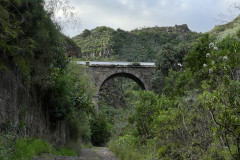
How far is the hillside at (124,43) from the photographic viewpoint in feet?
176

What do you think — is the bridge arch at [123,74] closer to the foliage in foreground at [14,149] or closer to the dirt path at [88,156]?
the dirt path at [88,156]

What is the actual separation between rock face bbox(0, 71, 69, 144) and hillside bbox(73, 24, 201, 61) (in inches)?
1714

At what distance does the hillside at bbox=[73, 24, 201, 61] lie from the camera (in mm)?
53625

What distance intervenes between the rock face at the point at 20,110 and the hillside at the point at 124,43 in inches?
1714

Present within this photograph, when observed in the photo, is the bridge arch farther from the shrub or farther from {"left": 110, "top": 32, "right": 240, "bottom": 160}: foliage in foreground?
{"left": 110, "top": 32, "right": 240, "bottom": 160}: foliage in foreground

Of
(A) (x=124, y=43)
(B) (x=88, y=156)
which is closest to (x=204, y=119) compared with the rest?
(B) (x=88, y=156)

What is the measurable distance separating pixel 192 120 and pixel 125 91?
146ft

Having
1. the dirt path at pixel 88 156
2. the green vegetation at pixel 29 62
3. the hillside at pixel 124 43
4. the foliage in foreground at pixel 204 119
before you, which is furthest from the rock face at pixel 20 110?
the hillside at pixel 124 43

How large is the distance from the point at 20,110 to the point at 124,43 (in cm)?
5313

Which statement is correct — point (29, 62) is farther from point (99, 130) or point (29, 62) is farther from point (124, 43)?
point (124, 43)

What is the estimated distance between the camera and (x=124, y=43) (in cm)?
5822

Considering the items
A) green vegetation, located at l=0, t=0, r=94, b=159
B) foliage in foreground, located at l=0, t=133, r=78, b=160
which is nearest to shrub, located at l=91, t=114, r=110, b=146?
green vegetation, located at l=0, t=0, r=94, b=159

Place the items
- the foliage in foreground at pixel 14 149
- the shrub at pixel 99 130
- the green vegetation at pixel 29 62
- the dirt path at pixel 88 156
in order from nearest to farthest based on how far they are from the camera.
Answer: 1. the foliage in foreground at pixel 14 149
2. the green vegetation at pixel 29 62
3. the dirt path at pixel 88 156
4. the shrub at pixel 99 130

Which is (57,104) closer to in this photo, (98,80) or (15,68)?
(15,68)
